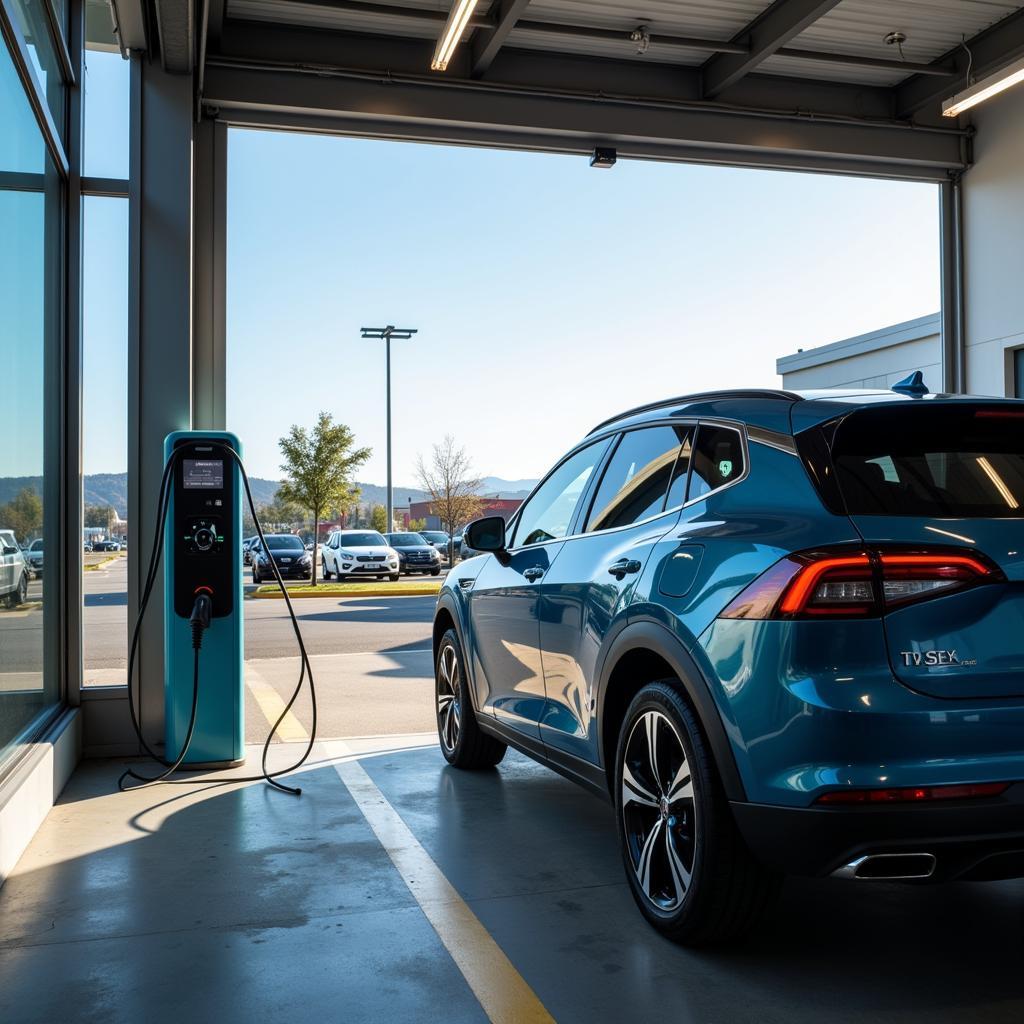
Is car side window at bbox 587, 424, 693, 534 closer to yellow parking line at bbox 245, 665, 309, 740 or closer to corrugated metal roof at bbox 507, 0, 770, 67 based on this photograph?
yellow parking line at bbox 245, 665, 309, 740

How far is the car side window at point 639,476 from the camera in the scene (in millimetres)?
3736

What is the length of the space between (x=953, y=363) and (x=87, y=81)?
690cm

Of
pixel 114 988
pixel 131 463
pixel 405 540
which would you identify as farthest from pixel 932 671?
pixel 405 540

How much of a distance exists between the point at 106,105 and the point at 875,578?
563 cm

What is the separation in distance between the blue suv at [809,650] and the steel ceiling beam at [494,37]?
4.05 metres

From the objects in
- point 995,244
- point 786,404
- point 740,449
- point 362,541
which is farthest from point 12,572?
point 362,541

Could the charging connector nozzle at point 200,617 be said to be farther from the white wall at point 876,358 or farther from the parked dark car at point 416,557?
the parked dark car at point 416,557

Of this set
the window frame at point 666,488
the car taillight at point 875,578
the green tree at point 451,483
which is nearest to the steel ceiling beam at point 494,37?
the window frame at point 666,488

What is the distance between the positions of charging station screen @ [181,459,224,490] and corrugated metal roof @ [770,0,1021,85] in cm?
499

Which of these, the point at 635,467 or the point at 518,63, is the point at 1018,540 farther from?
the point at 518,63

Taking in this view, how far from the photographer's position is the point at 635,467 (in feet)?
13.4

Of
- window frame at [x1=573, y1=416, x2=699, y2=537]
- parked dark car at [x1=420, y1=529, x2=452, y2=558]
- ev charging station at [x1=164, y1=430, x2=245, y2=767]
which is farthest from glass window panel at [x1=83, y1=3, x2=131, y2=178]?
parked dark car at [x1=420, y1=529, x2=452, y2=558]

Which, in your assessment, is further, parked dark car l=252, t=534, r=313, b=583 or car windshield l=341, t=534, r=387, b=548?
parked dark car l=252, t=534, r=313, b=583

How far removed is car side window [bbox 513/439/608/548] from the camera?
4.61 meters
